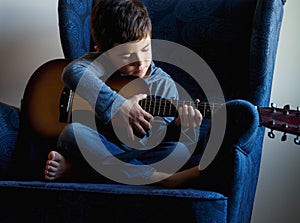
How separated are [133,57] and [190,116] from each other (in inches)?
9.7

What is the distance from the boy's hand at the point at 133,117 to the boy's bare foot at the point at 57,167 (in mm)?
164

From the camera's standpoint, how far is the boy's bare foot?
3.53 ft

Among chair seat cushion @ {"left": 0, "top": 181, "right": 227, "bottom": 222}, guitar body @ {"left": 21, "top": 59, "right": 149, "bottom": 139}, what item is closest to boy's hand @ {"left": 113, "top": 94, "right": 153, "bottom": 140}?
guitar body @ {"left": 21, "top": 59, "right": 149, "bottom": 139}

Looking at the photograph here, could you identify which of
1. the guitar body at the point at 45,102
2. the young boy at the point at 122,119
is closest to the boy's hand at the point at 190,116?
the young boy at the point at 122,119

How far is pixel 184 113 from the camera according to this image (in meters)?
1.03

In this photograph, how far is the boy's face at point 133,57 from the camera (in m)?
1.17

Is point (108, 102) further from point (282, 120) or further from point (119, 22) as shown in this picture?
point (282, 120)

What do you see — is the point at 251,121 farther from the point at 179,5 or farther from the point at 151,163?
the point at 179,5

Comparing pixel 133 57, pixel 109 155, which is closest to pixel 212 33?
pixel 133 57

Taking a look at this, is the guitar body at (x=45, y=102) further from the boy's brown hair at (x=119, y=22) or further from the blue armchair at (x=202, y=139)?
the boy's brown hair at (x=119, y=22)

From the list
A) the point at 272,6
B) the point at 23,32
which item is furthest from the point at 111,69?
the point at 23,32

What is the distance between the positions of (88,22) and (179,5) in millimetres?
266

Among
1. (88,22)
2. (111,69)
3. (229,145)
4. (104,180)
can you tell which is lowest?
(104,180)

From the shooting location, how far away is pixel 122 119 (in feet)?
3.52
